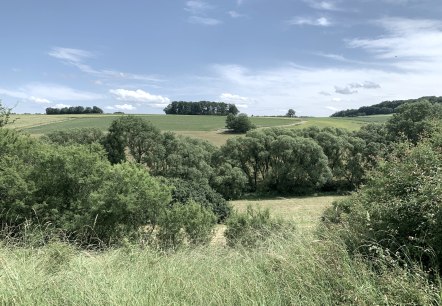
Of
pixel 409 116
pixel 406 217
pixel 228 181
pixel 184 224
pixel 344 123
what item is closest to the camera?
pixel 406 217

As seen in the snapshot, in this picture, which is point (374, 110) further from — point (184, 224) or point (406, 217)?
point (406, 217)

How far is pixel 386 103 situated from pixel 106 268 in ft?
352

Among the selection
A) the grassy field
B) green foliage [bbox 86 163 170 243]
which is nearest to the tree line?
green foliage [bbox 86 163 170 243]

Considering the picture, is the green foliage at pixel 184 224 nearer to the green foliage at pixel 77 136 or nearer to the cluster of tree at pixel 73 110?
the green foliage at pixel 77 136

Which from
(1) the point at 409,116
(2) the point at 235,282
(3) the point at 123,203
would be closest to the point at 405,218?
(2) the point at 235,282

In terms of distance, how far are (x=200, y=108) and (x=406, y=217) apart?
11514 centimetres

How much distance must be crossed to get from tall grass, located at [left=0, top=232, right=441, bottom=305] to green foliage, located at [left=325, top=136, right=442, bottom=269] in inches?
12.7

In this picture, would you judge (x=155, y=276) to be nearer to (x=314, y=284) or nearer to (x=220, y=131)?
(x=314, y=284)

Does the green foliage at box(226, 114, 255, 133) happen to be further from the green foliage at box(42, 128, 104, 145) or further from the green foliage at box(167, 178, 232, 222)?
the green foliage at box(167, 178, 232, 222)

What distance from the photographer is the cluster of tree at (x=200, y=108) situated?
118 meters

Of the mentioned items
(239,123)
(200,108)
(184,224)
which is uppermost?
(200,108)

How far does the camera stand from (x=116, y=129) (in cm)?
4569

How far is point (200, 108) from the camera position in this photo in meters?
118

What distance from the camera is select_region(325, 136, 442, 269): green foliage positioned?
370 centimetres
